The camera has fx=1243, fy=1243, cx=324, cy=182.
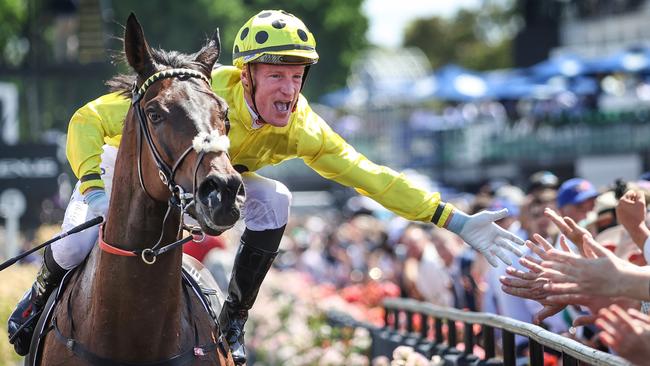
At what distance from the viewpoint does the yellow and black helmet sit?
5594 mm

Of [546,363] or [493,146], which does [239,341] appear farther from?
[493,146]

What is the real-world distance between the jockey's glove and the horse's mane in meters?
0.43

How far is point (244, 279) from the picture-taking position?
6.05 metres

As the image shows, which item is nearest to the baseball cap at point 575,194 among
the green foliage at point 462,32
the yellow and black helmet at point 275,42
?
the yellow and black helmet at point 275,42

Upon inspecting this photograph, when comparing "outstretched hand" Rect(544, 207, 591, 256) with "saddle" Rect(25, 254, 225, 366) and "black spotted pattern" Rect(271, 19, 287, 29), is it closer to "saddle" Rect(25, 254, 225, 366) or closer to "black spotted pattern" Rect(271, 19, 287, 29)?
"black spotted pattern" Rect(271, 19, 287, 29)

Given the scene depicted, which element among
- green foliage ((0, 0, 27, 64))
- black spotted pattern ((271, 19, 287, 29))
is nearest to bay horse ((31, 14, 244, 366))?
black spotted pattern ((271, 19, 287, 29))

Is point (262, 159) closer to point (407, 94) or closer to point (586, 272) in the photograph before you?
point (586, 272)

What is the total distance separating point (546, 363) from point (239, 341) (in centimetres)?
174

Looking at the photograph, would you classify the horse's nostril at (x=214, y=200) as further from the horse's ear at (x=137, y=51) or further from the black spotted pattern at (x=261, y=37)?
the black spotted pattern at (x=261, y=37)

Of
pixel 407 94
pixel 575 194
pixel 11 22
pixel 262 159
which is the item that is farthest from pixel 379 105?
pixel 262 159

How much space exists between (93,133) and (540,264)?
2016mm

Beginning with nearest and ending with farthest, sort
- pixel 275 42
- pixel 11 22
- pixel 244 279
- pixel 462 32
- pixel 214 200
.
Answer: pixel 214 200 < pixel 275 42 < pixel 244 279 < pixel 11 22 < pixel 462 32

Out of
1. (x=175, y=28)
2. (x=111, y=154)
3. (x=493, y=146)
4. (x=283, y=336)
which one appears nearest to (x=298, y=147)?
(x=111, y=154)

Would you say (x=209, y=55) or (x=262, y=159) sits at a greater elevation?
(x=209, y=55)
